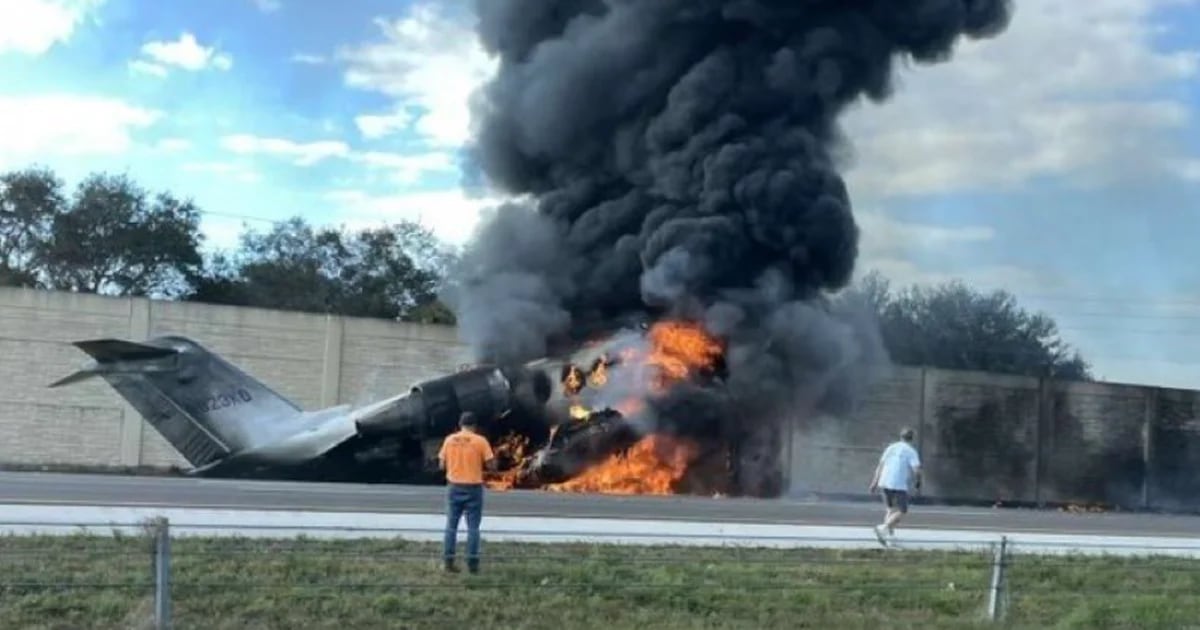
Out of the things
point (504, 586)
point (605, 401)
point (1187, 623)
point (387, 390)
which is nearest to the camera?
point (504, 586)

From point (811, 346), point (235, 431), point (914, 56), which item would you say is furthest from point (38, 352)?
point (914, 56)

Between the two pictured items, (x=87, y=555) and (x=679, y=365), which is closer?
(x=87, y=555)

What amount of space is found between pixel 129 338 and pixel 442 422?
34.6ft

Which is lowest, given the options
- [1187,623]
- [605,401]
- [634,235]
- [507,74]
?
[1187,623]

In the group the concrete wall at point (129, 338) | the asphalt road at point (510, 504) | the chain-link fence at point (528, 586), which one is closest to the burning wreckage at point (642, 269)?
the asphalt road at point (510, 504)

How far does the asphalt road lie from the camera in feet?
68.7

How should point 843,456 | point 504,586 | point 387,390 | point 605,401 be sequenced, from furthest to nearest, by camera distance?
1. point 843,456
2. point 387,390
3. point 605,401
4. point 504,586

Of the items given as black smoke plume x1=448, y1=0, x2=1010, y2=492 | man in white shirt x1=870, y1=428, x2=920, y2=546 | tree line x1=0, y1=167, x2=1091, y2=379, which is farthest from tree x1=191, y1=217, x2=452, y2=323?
man in white shirt x1=870, y1=428, x2=920, y2=546

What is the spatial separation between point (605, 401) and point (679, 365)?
194 cm

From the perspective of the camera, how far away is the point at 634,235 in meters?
36.4

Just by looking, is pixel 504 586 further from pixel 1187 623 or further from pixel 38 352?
pixel 38 352

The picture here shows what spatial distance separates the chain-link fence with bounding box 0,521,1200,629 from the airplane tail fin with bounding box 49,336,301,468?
17.7 metres

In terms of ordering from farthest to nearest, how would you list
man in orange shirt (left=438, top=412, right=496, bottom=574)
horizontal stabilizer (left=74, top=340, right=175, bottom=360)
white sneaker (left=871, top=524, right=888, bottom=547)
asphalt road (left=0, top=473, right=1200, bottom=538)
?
horizontal stabilizer (left=74, top=340, right=175, bottom=360) → asphalt road (left=0, top=473, right=1200, bottom=538) → white sneaker (left=871, top=524, right=888, bottom=547) → man in orange shirt (left=438, top=412, right=496, bottom=574)

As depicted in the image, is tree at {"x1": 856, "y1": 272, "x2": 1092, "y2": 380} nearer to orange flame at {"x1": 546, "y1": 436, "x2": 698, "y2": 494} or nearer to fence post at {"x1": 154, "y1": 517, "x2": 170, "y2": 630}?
orange flame at {"x1": 546, "y1": 436, "x2": 698, "y2": 494}
